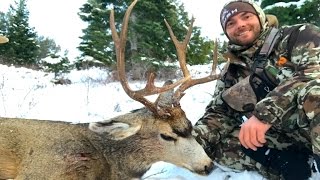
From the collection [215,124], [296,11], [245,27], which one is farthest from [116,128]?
[296,11]

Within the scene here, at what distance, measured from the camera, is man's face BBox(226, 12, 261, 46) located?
4879 mm

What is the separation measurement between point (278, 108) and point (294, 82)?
10.7 inches

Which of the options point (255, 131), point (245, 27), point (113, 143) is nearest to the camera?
point (255, 131)

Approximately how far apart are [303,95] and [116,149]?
6.22 feet

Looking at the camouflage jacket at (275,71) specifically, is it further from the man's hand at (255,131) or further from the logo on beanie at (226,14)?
the logo on beanie at (226,14)

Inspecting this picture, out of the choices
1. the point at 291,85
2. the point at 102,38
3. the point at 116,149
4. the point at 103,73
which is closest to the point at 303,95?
the point at 291,85

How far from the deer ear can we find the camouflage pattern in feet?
2.73

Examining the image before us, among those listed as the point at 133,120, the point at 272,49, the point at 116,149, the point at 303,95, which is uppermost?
the point at 272,49

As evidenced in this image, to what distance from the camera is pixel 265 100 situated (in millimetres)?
4020

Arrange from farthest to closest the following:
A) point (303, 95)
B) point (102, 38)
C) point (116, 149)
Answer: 1. point (102, 38)
2. point (116, 149)
3. point (303, 95)

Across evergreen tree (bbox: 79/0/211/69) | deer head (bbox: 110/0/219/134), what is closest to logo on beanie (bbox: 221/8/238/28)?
deer head (bbox: 110/0/219/134)

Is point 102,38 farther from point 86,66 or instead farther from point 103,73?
point 103,73

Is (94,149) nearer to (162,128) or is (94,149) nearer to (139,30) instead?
(162,128)

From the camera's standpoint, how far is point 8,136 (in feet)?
14.5
